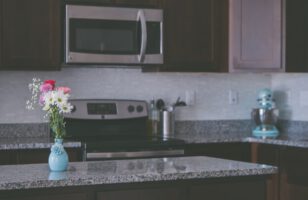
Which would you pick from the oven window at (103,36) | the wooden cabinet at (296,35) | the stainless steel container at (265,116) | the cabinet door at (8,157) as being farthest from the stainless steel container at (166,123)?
the cabinet door at (8,157)

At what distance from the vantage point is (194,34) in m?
4.88

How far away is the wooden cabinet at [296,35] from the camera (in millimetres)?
4914

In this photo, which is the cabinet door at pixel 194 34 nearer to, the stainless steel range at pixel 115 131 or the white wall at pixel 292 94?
the stainless steel range at pixel 115 131

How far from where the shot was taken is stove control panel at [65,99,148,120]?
4.70 meters

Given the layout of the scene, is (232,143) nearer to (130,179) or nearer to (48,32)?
(48,32)

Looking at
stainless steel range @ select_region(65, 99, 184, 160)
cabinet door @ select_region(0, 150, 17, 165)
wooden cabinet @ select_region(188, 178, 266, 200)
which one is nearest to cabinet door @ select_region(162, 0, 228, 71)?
stainless steel range @ select_region(65, 99, 184, 160)

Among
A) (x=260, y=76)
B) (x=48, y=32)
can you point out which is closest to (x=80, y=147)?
(x=48, y=32)

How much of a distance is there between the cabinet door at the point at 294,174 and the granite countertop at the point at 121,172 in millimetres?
1345

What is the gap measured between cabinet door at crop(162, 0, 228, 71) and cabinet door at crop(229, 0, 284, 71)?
0.10 m

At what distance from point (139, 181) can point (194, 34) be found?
2.44 meters

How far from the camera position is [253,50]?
4.99m

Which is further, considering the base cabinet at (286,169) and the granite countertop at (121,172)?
the base cabinet at (286,169)

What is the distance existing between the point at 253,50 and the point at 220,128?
0.78 m

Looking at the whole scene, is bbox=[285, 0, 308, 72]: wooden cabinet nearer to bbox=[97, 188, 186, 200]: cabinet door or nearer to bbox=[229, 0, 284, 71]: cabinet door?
bbox=[229, 0, 284, 71]: cabinet door
